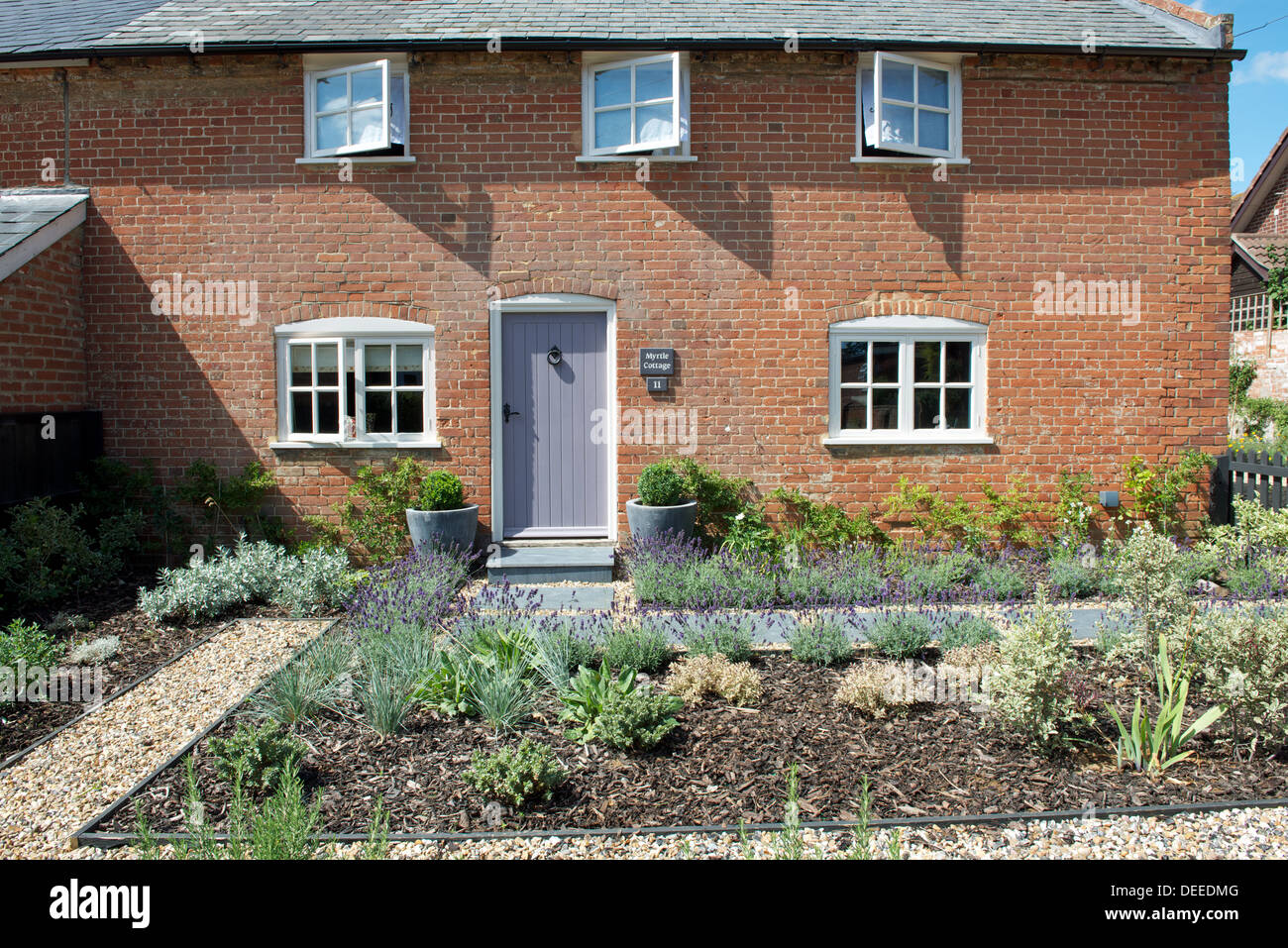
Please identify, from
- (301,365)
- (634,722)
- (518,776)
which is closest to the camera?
(518,776)

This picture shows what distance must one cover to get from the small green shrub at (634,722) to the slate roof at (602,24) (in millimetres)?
6625

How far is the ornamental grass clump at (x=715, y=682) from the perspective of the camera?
4625mm

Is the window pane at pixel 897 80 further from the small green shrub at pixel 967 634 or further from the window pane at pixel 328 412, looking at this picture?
the window pane at pixel 328 412

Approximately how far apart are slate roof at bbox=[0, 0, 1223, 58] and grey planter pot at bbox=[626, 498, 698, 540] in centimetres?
458

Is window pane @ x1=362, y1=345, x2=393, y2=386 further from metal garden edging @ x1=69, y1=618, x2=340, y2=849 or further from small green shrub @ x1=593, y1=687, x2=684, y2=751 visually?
small green shrub @ x1=593, y1=687, x2=684, y2=751

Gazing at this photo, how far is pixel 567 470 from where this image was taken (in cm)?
858

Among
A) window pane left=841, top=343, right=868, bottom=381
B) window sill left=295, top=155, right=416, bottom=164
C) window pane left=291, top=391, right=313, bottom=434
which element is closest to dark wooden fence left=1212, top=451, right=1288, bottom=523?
window pane left=841, top=343, right=868, bottom=381

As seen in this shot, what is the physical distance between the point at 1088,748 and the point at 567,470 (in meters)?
5.63

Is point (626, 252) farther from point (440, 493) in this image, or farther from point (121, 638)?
point (121, 638)

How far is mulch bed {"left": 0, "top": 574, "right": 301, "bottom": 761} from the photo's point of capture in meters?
4.66

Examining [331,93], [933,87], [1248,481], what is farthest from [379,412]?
[1248,481]

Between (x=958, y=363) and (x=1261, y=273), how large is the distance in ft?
48.7

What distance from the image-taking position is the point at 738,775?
12.6 ft

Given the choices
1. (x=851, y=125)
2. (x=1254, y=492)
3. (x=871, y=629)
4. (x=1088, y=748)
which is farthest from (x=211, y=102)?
(x=1254, y=492)
